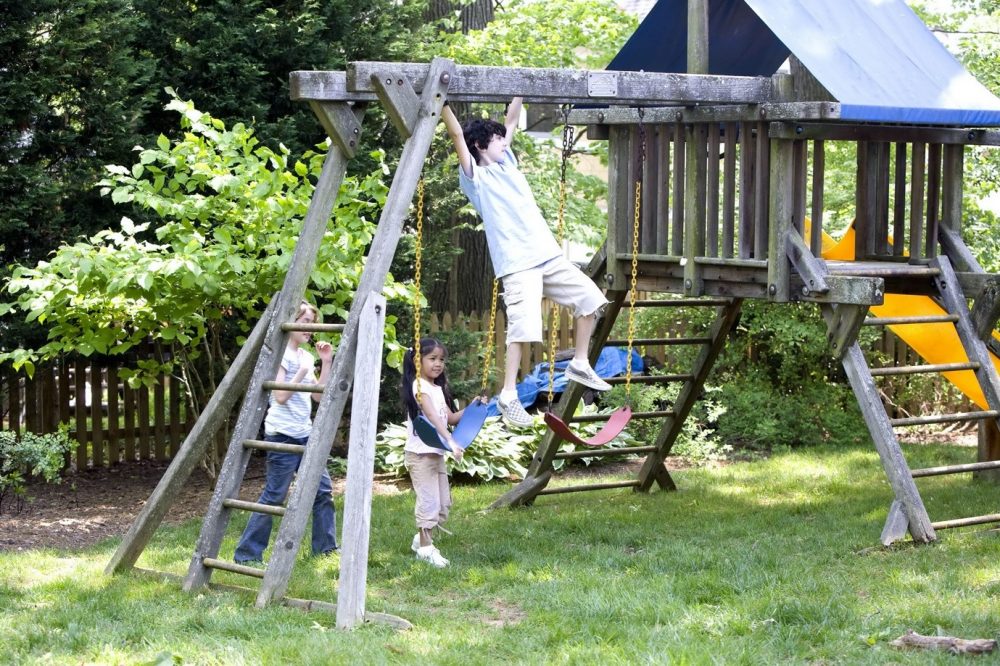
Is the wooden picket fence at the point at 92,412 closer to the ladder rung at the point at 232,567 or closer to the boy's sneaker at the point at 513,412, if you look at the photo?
the ladder rung at the point at 232,567

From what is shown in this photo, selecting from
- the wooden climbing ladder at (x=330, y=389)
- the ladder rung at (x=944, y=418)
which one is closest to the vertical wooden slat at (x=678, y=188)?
the ladder rung at (x=944, y=418)

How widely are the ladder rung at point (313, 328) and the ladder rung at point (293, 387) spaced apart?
0.91 feet

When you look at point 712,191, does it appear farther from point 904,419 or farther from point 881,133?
point 904,419

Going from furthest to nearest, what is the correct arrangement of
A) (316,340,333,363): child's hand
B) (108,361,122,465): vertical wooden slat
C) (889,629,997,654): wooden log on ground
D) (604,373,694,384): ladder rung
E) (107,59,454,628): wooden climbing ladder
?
(108,361,122,465): vertical wooden slat, (604,373,694,384): ladder rung, (316,340,333,363): child's hand, (107,59,454,628): wooden climbing ladder, (889,629,997,654): wooden log on ground

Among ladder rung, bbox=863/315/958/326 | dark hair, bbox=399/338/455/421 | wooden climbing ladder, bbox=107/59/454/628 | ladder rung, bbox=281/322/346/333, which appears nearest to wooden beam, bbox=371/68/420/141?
wooden climbing ladder, bbox=107/59/454/628

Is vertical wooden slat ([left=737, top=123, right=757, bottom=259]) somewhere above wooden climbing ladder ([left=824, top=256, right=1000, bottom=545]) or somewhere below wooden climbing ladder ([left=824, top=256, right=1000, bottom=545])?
above

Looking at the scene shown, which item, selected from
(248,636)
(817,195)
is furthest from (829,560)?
(248,636)

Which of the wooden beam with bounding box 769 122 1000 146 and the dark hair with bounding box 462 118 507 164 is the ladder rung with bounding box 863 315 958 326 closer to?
→ the wooden beam with bounding box 769 122 1000 146

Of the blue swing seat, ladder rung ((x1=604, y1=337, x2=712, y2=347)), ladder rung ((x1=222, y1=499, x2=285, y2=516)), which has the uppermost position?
ladder rung ((x1=604, y1=337, x2=712, y2=347))

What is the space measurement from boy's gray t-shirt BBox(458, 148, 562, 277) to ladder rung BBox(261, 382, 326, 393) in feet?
4.16

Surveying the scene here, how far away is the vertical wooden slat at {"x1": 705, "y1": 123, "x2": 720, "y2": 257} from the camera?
25.1 feet

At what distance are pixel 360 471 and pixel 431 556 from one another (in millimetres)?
1330

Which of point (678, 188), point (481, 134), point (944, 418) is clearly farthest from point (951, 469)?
point (481, 134)

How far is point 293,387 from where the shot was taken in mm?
6191
